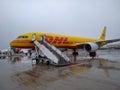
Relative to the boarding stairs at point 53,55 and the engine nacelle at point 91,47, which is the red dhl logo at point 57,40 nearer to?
the boarding stairs at point 53,55

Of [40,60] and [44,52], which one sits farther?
[40,60]

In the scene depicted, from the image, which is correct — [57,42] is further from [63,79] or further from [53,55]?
[63,79]

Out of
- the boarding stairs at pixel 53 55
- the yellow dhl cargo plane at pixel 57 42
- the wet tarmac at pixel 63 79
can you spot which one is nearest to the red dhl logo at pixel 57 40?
the yellow dhl cargo plane at pixel 57 42

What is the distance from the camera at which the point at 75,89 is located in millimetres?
6055

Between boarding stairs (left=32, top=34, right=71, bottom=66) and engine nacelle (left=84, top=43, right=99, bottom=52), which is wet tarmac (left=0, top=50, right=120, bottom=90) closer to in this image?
boarding stairs (left=32, top=34, right=71, bottom=66)

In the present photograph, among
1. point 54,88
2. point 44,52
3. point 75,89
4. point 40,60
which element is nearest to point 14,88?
point 54,88

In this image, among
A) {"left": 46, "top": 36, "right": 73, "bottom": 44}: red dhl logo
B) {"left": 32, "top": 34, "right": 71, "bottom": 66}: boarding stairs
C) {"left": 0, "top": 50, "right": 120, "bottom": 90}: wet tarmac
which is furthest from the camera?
{"left": 46, "top": 36, "right": 73, "bottom": 44}: red dhl logo

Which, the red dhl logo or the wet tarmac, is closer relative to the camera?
the wet tarmac

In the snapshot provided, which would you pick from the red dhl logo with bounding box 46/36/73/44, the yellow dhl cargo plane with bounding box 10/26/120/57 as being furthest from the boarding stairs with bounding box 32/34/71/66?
the red dhl logo with bounding box 46/36/73/44

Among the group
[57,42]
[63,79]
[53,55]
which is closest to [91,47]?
[57,42]

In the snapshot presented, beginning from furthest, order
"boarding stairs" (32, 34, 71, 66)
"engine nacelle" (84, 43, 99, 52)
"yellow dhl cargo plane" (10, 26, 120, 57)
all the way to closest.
Answer: "engine nacelle" (84, 43, 99, 52) → "yellow dhl cargo plane" (10, 26, 120, 57) → "boarding stairs" (32, 34, 71, 66)

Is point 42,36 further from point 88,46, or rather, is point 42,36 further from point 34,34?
point 88,46

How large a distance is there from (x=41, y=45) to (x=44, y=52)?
3.48ft

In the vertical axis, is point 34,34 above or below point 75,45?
above
